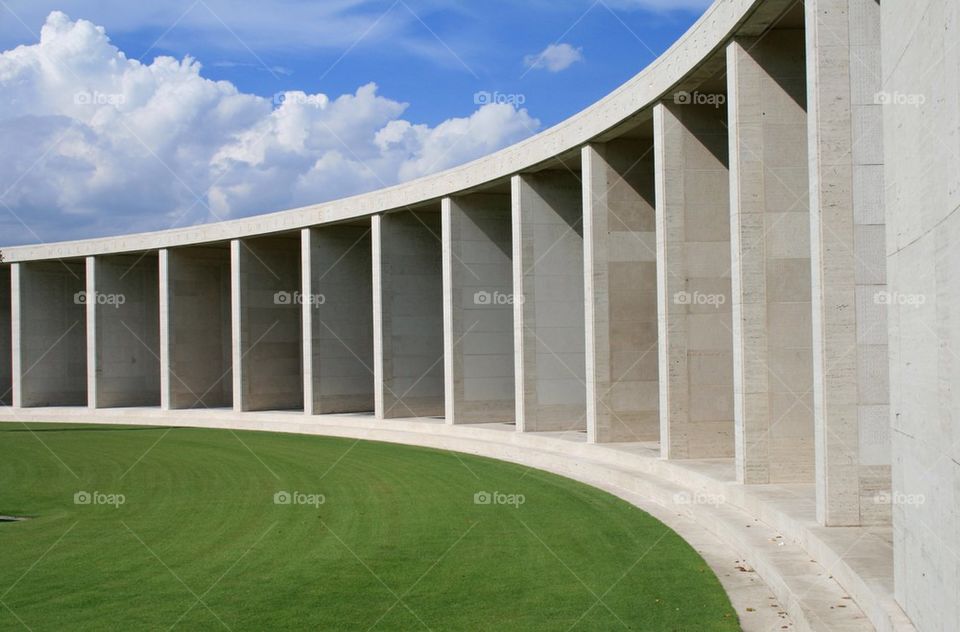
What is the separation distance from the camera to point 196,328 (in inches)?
1500

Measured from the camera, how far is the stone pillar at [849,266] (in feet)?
34.2

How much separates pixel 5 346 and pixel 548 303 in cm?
3302

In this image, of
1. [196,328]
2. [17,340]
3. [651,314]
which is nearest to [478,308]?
[651,314]

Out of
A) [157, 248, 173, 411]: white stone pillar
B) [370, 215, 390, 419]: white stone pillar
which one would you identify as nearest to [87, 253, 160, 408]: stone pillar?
[157, 248, 173, 411]: white stone pillar

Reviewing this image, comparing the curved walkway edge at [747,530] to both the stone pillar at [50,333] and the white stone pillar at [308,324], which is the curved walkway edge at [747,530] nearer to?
the white stone pillar at [308,324]

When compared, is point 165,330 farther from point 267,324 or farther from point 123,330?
point 267,324

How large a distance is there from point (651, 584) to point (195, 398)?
3110cm

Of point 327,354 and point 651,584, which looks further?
point 327,354

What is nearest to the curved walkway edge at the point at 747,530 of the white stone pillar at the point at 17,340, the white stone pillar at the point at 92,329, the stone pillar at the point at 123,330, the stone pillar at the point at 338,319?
the stone pillar at the point at 338,319

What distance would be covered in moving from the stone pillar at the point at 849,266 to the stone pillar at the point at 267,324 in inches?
1053

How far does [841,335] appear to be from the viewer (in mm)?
10469

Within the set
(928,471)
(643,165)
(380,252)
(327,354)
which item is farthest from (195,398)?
(928,471)

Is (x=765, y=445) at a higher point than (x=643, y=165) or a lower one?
lower

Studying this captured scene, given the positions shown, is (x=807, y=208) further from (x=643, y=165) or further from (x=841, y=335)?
(x=643, y=165)
